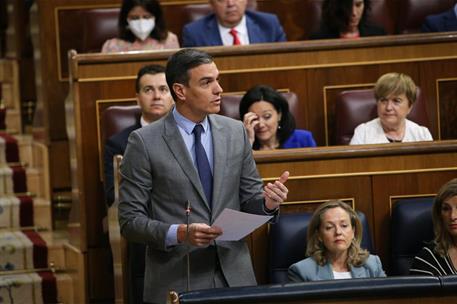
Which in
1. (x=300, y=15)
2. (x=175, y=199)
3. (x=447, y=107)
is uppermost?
(x=300, y=15)

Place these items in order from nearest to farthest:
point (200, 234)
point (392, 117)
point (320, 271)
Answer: point (200, 234)
point (320, 271)
point (392, 117)

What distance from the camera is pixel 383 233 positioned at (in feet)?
11.1

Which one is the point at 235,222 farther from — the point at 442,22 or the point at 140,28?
the point at 442,22

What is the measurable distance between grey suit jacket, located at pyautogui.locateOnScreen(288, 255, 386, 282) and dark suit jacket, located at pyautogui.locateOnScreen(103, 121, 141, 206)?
81cm

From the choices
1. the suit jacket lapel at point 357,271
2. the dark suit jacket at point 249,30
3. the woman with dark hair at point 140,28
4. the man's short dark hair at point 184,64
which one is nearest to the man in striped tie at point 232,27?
the dark suit jacket at point 249,30

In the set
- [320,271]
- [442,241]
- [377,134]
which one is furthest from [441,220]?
[377,134]

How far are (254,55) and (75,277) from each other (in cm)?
102

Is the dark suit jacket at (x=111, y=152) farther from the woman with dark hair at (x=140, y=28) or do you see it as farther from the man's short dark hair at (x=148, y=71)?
the woman with dark hair at (x=140, y=28)

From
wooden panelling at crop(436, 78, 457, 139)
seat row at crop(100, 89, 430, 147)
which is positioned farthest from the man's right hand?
wooden panelling at crop(436, 78, 457, 139)

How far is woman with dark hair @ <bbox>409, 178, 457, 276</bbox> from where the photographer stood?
317 cm

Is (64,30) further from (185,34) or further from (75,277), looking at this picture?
(75,277)

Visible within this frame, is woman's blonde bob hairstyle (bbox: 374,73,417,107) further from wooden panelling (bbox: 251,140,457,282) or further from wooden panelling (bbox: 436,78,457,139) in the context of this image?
wooden panelling (bbox: 251,140,457,282)

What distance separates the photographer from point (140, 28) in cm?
442

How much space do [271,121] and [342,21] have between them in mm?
962
